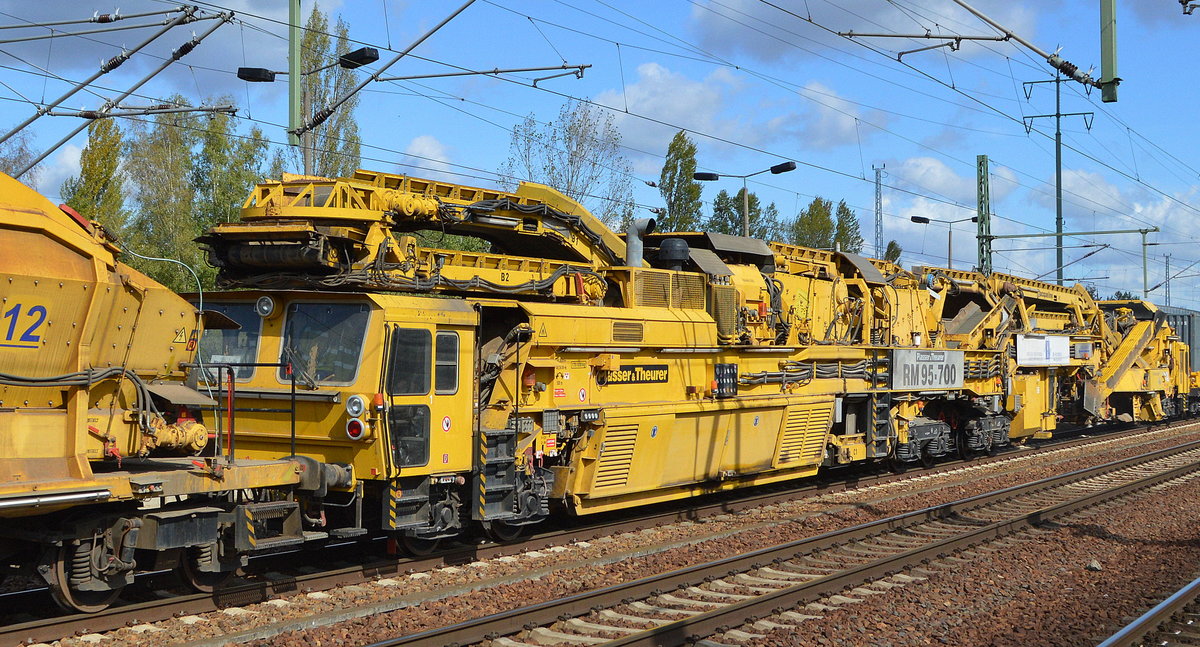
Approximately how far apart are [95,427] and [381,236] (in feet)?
12.0

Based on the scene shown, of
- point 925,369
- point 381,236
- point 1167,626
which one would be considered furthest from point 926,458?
point 381,236

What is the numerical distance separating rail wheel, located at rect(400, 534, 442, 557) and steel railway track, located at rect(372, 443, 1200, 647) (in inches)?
101

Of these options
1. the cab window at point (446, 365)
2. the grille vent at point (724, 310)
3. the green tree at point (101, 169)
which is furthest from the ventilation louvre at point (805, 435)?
the green tree at point (101, 169)

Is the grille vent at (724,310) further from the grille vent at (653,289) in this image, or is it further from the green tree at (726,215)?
the green tree at (726,215)

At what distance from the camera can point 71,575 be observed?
8055 millimetres

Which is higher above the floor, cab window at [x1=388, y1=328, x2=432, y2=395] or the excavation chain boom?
the excavation chain boom

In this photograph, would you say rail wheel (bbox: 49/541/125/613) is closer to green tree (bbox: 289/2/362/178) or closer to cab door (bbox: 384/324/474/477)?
cab door (bbox: 384/324/474/477)

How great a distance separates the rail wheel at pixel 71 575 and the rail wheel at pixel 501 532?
4.66 metres

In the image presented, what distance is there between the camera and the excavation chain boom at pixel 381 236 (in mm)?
10383

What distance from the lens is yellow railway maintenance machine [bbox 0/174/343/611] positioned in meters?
7.36

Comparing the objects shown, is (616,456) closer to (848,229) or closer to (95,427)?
(95,427)

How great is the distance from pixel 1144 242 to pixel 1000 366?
39131mm

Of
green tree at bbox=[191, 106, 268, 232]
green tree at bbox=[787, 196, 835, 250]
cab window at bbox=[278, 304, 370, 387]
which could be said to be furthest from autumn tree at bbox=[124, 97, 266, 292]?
green tree at bbox=[787, 196, 835, 250]

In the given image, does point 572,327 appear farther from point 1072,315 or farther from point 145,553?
point 1072,315
